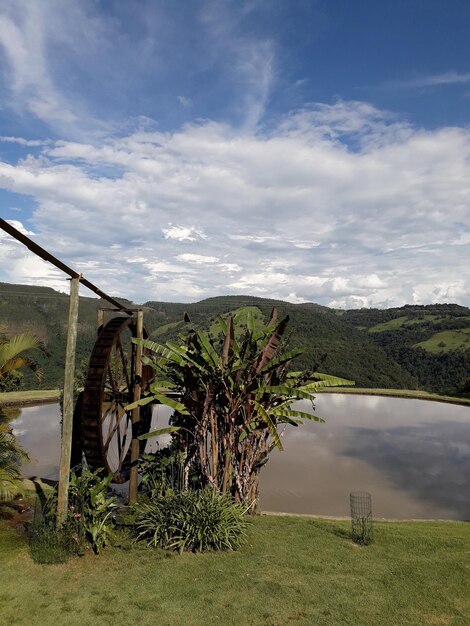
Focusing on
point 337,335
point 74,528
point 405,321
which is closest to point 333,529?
point 74,528

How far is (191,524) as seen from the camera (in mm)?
7289

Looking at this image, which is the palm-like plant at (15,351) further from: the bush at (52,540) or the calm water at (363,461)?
the calm water at (363,461)

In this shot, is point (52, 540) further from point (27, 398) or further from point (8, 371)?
point (27, 398)

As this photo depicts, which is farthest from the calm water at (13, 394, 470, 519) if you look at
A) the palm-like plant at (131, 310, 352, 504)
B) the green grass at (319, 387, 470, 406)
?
the green grass at (319, 387, 470, 406)

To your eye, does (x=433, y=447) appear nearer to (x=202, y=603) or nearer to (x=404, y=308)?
(x=202, y=603)

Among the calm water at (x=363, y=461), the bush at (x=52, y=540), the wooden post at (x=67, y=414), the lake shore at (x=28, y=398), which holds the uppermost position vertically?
the wooden post at (x=67, y=414)

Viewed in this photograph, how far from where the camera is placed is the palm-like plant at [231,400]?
8.61 metres

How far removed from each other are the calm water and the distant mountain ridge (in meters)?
19.5

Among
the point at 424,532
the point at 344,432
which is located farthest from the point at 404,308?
the point at 424,532

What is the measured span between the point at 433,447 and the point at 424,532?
10.1 meters

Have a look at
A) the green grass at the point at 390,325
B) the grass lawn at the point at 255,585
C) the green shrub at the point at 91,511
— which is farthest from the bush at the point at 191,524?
the green grass at the point at 390,325

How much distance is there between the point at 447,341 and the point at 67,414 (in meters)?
103

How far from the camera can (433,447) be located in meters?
17.4

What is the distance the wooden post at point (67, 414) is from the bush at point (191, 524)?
4.44 feet
